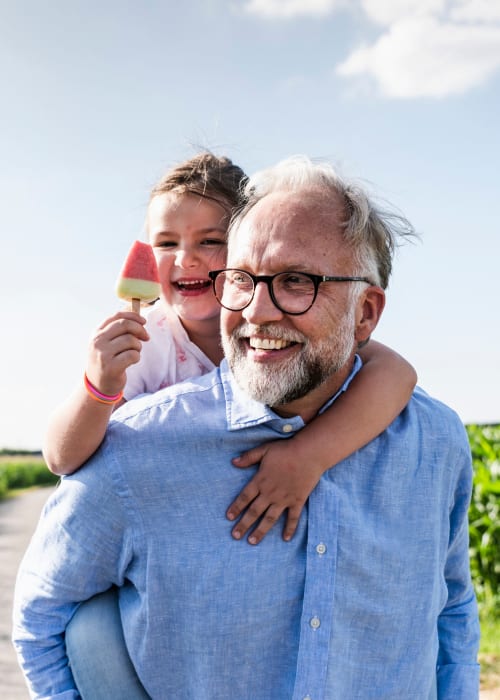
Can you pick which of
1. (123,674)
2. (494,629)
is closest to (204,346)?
(123,674)

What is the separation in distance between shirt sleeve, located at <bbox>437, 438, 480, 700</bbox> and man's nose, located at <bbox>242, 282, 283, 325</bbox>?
93 cm

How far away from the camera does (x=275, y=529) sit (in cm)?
257

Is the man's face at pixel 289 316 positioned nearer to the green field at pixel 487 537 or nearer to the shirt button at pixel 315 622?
→ the shirt button at pixel 315 622

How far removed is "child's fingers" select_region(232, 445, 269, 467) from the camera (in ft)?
8.55

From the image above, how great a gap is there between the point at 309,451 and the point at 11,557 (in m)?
11.1

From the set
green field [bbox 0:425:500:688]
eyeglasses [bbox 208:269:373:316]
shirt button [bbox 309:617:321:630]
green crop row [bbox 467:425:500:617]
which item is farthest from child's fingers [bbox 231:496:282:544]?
green crop row [bbox 467:425:500:617]

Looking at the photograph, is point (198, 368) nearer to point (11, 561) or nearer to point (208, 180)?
point (208, 180)

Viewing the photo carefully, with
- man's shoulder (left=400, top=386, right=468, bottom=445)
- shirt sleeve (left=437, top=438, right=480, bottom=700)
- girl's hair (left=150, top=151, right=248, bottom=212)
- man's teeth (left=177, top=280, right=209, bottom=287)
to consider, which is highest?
girl's hair (left=150, top=151, right=248, bottom=212)

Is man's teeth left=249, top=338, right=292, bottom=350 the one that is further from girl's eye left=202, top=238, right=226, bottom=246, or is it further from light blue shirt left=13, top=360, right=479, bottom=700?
girl's eye left=202, top=238, right=226, bottom=246

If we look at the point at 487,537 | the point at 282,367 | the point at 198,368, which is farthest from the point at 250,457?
the point at 487,537

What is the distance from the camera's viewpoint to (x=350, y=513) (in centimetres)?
266

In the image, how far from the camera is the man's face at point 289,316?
2.66 metres

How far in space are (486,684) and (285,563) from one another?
4.55 metres

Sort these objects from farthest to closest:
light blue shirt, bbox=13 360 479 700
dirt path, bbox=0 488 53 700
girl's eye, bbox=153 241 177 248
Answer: dirt path, bbox=0 488 53 700, girl's eye, bbox=153 241 177 248, light blue shirt, bbox=13 360 479 700
